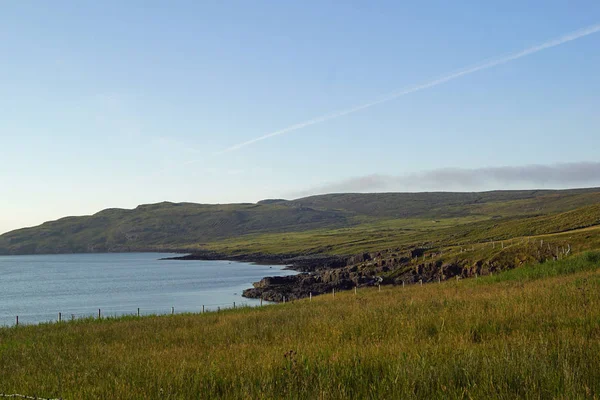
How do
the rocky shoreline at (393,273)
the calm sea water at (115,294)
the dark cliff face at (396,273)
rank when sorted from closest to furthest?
the dark cliff face at (396,273) < the rocky shoreline at (393,273) < the calm sea water at (115,294)

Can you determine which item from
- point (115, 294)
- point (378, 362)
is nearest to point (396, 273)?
point (115, 294)

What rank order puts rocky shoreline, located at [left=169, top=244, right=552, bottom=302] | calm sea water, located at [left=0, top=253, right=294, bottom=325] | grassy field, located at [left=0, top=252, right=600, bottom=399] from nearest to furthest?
grassy field, located at [left=0, top=252, right=600, bottom=399]
rocky shoreline, located at [left=169, top=244, right=552, bottom=302]
calm sea water, located at [left=0, top=253, right=294, bottom=325]

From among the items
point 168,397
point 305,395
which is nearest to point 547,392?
point 305,395

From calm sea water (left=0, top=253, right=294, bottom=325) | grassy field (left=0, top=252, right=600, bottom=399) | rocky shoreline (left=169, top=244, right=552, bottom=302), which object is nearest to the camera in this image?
grassy field (left=0, top=252, right=600, bottom=399)

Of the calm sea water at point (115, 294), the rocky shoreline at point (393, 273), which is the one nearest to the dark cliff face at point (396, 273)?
the rocky shoreline at point (393, 273)

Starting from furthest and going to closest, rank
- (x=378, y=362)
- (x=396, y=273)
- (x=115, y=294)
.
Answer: (x=115, y=294), (x=396, y=273), (x=378, y=362)

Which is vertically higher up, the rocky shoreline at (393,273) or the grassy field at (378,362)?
the grassy field at (378,362)

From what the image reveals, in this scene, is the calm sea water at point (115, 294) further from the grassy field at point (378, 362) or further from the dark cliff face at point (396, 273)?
the grassy field at point (378, 362)

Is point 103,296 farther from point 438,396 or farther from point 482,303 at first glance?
point 438,396

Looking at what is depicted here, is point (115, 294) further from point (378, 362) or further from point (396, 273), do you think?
point (378, 362)

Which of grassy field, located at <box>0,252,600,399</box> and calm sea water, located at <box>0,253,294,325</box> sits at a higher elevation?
grassy field, located at <box>0,252,600,399</box>

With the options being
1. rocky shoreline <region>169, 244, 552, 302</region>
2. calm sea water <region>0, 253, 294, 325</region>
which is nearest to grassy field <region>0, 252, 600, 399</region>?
rocky shoreline <region>169, 244, 552, 302</region>

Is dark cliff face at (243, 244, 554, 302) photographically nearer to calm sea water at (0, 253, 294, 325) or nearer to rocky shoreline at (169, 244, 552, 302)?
rocky shoreline at (169, 244, 552, 302)

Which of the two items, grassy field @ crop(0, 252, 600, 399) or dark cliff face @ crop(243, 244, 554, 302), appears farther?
dark cliff face @ crop(243, 244, 554, 302)
